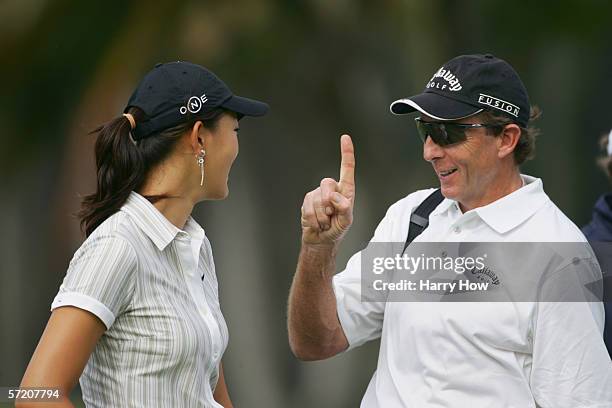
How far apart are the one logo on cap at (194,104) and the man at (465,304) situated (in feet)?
1.33

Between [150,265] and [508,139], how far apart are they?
1193mm

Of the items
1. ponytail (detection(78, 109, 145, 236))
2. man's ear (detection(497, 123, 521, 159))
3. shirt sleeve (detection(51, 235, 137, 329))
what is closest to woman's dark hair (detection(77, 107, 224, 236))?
ponytail (detection(78, 109, 145, 236))

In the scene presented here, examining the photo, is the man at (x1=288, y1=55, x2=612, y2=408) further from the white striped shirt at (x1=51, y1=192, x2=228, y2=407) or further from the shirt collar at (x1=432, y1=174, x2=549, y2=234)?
the white striped shirt at (x1=51, y1=192, x2=228, y2=407)

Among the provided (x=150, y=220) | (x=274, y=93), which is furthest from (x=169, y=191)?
(x=274, y=93)

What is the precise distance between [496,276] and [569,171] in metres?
2.89

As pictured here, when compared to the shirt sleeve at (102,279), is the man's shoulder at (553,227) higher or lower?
higher

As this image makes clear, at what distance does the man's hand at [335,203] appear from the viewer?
2.89m

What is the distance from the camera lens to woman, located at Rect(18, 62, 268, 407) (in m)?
2.44

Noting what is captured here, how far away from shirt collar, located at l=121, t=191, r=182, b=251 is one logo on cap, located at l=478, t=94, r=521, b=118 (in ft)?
3.33

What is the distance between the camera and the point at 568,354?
2.78 metres

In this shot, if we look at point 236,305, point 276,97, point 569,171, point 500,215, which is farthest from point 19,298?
point 500,215

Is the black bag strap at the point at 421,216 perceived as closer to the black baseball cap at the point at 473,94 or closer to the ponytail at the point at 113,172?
the black baseball cap at the point at 473,94

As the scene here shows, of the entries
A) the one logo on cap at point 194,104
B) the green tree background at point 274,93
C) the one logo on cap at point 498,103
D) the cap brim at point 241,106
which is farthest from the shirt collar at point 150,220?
the green tree background at point 274,93

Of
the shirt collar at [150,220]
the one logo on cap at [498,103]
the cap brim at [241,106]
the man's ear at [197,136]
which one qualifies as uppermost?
the one logo on cap at [498,103]
